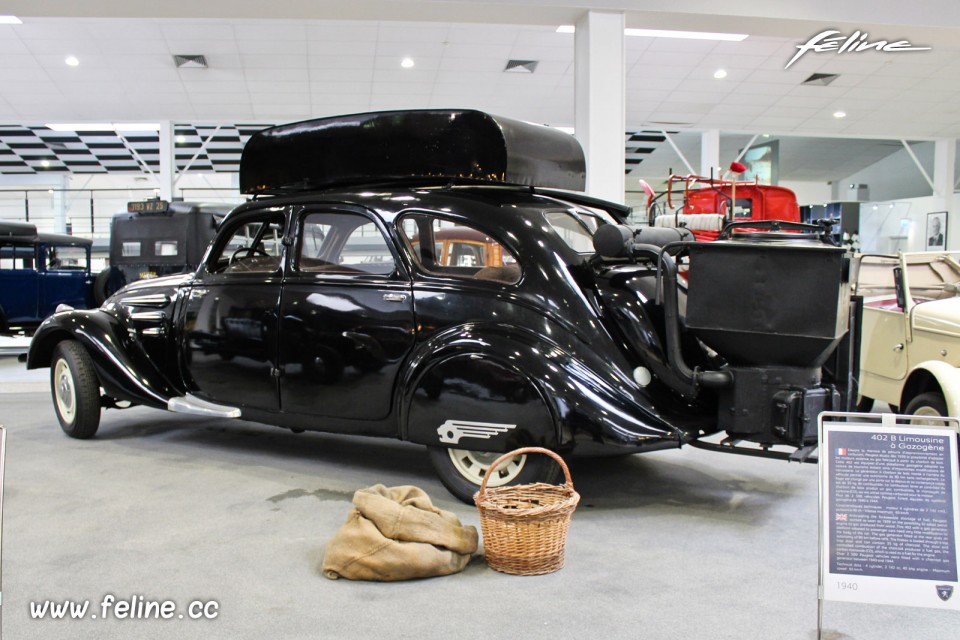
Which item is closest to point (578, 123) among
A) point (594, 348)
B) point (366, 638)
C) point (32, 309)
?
point (594, 348)

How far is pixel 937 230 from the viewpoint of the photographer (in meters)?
18.3

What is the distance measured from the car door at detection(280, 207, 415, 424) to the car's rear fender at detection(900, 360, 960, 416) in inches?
113

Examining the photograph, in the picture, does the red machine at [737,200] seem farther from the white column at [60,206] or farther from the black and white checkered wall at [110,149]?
the white column at [60,206]

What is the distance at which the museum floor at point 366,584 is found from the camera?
8.66 feet

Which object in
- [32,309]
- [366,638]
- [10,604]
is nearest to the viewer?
[366,638]

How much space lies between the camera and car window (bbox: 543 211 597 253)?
4.23 metres

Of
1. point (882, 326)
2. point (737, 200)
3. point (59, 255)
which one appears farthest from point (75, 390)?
point (737, 200)

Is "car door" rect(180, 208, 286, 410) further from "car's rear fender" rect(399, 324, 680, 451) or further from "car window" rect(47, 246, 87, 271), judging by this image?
"car window" rect(47, 246, 87, 271)

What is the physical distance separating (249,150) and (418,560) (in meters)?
3.13

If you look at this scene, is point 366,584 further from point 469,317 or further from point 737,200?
point 737,200

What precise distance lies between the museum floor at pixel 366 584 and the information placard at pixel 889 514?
1.19 ft

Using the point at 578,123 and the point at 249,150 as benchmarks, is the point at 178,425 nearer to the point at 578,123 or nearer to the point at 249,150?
the point at 249,150

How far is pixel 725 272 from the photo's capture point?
346cm

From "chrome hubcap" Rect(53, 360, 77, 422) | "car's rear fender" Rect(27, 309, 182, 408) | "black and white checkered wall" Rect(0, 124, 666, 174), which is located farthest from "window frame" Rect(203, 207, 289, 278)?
"black and white checkered wall" Rect(0, 124, 666, 174)
